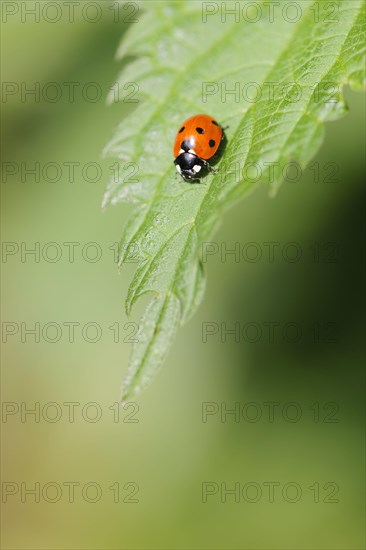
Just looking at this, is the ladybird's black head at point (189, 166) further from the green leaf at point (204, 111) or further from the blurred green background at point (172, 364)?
the blurred green background at point (172, 364)

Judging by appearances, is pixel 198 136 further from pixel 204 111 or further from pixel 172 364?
pixel 172 364

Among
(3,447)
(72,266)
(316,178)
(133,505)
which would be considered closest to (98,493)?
(133,505)

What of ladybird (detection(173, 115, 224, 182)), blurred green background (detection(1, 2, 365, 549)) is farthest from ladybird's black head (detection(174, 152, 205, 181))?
blurred green background (detection(1, 2, 365, 549))

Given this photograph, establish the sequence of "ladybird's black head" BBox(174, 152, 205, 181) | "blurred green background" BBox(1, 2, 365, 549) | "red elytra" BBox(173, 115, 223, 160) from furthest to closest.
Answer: "blurred green background" BBox(1, 2, 365, 549), "red elytra" BBox(173, 115, 223, 160), "ladybird's black head" BBox(174, 152, 205, 181)

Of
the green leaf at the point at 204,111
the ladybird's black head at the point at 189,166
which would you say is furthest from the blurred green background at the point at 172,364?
the ladybird's black head at the point at 189,166

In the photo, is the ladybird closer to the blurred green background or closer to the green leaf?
the green leaf
